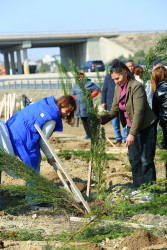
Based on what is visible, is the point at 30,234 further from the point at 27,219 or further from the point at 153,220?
the point at 153,220

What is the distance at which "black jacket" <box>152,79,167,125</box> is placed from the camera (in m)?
4.75

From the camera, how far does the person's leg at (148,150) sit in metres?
4.54

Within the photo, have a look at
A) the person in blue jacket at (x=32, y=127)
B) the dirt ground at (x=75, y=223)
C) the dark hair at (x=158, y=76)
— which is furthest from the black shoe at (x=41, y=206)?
the dark hair at (x=158, y=76)

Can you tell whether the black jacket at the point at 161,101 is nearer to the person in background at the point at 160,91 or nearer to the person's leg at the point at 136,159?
the person in background at the point at 160,91

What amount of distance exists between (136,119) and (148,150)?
0.47 m

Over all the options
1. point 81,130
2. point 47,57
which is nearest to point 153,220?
point 81,130

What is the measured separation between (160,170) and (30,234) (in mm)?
3046

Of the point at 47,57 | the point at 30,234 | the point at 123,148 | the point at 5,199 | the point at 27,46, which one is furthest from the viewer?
the point at 47,57

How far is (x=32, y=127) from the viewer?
444 centimetres

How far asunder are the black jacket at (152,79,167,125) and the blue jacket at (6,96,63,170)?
127cm

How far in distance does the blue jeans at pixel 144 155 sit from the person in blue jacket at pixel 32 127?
2.87 ft

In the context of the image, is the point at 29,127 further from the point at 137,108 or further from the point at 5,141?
the point at 137,108

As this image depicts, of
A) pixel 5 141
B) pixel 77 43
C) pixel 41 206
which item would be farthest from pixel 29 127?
pixel 77 43

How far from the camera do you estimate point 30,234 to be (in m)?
3.58
